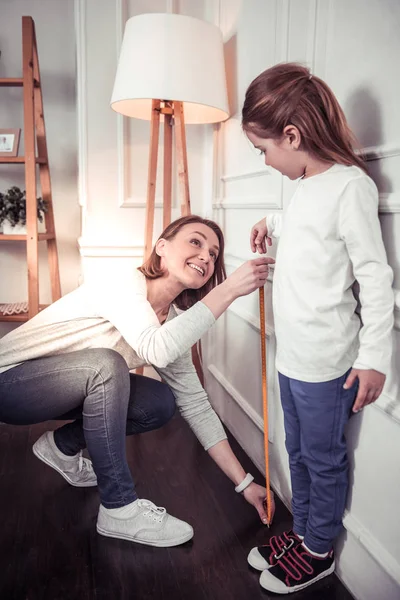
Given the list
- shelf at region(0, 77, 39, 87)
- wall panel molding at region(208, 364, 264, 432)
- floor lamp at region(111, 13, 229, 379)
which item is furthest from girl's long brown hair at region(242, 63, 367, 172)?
shelf at region(0, 77, 39, 87)

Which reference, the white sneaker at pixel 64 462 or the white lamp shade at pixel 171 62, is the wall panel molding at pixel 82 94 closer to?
the white lamp shade at pixel 171 62

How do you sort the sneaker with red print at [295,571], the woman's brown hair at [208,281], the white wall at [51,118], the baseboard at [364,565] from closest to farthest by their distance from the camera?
the baseboard at [364,565]
the sneaker with red print at [295,571]
the woman's brown hair at [208,281]
the white wall at [51,118]

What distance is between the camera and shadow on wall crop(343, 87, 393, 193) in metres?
1.31

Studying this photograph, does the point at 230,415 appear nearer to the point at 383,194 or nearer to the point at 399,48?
the point at 383,194

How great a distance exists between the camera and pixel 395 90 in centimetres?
123

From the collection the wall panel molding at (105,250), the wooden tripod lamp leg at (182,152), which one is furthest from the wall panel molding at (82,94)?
the wooden tripod lamp leg at (182,152)

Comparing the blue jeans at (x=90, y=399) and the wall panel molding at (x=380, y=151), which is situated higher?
the wall panel molding at (x=380, y=151)

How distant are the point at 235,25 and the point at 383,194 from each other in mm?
1421

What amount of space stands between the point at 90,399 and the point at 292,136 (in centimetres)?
89

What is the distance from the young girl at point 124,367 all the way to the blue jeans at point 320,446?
28 centimetres

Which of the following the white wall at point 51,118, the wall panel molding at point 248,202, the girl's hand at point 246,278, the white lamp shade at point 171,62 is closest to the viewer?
the girl's hand at point 246,278

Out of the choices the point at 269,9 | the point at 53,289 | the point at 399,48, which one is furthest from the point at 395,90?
the point at 53,289

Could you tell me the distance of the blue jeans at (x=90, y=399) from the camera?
162 centimetres

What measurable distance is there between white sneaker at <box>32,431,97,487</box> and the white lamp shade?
4.27ft
